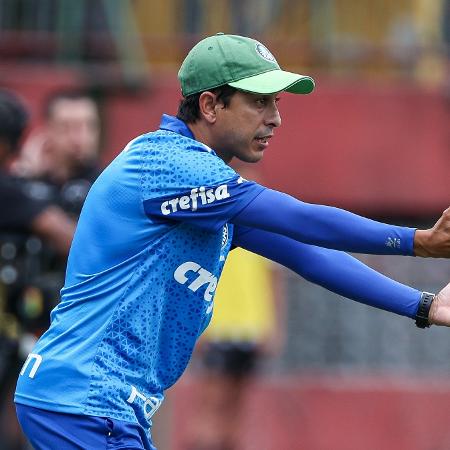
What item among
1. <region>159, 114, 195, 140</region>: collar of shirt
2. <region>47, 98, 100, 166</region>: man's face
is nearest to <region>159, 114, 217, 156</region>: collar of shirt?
<region>159, 114, 195, 140</region>: collar of shirt

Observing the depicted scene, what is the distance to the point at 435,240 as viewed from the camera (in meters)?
4.80

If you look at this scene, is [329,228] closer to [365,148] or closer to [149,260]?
[149,260]

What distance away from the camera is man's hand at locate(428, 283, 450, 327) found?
5047 mm

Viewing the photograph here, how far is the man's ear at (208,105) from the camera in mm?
5195

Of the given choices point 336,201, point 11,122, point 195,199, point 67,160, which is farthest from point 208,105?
point 336,201

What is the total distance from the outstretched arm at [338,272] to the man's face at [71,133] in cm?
317

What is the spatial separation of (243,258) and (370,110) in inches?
61.9

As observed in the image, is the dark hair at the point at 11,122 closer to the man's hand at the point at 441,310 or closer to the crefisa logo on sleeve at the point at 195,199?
the crefisa logo on sleeve at the point at 195,199

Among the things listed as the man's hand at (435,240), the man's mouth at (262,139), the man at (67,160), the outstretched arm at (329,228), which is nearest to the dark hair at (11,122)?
the man at (67,160)

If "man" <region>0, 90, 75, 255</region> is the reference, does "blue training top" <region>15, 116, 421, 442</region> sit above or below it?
above

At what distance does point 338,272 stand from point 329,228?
504 mm

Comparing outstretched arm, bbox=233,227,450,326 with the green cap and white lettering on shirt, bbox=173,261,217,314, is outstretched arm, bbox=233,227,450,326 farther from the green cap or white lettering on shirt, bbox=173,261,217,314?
the green cap

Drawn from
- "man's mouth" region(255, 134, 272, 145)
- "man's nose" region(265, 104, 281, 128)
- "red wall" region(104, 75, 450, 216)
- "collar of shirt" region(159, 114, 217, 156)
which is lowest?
"red wall" region(104, 75, 450, 216)

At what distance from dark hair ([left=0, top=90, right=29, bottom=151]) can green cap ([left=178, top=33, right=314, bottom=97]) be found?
303 centimetres
